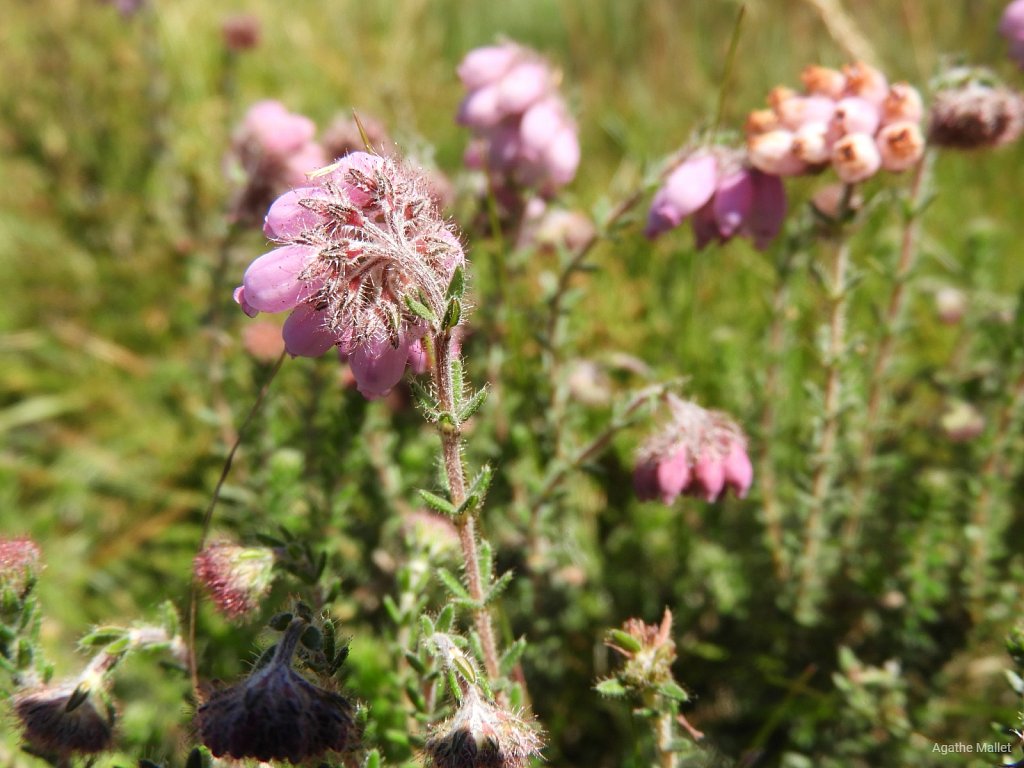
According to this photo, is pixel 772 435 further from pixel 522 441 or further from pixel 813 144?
pixel 813 144

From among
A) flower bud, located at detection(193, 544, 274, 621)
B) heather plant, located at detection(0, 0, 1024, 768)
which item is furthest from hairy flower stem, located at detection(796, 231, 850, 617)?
flower bud, located at detection(193, 544, 274, 621)

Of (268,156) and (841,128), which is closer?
(841,128)

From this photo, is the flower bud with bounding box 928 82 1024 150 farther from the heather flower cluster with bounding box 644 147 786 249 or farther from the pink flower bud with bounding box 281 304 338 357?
the pink flower bud with bounding box 281 304 338 357

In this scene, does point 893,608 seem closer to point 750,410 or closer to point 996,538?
point 996,538

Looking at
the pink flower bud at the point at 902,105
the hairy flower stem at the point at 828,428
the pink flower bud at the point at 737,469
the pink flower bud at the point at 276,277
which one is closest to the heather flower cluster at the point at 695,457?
the pink flower bud at the point at 737,469

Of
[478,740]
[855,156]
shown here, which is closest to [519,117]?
[855,156]

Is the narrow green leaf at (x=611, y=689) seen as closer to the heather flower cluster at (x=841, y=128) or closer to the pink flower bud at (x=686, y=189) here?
the pink flower bud at (x=686, y=189)

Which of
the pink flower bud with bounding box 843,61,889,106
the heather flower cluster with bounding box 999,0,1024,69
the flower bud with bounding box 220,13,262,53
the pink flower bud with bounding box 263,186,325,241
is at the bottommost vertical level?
the pink flower bud with bounding box 263,186,325,241
